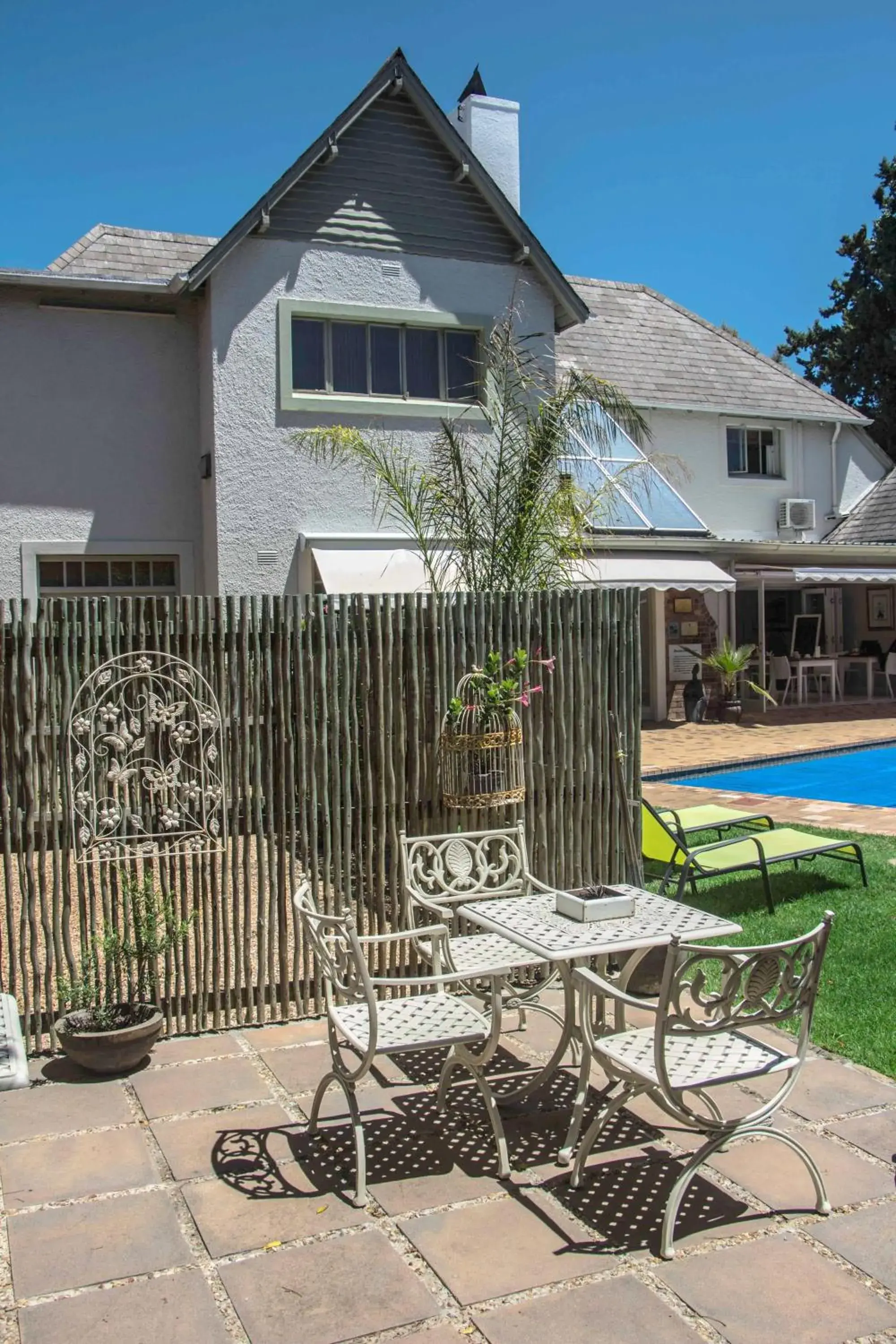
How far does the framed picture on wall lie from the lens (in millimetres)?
26766

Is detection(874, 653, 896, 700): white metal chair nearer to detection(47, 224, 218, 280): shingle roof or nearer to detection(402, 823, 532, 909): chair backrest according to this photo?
detection(47, 224, 218, 280): shingle roof

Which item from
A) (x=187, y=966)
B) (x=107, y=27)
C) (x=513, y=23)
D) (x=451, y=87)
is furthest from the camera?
(x=451, y=87)

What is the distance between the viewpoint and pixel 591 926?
17.1 feet

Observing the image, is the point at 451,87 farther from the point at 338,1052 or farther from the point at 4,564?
the point at 338,1052

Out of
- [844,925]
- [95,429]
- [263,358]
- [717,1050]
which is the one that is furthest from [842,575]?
[717,1050]

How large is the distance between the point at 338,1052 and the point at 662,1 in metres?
12.0

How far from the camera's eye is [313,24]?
12156 mm

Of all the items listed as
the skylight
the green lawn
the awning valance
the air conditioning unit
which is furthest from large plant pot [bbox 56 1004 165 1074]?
the air conditioning unit

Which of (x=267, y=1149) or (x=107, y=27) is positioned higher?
(x=107, y=27)

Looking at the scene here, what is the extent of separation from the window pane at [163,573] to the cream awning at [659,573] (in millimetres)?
5918

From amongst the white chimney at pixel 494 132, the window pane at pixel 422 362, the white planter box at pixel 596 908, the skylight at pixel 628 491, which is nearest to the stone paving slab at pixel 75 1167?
the white planter box at pixel 596 908

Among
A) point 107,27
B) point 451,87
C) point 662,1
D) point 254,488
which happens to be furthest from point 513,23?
point 451,87

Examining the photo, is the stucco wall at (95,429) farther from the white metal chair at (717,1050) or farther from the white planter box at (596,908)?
the white metal chair at (717,1050)

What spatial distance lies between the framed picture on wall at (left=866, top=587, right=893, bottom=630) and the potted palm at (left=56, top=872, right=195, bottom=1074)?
23.5m
